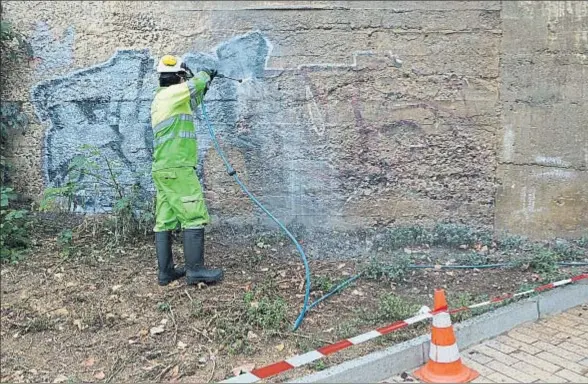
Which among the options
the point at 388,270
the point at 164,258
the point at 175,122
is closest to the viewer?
the point at 175,122

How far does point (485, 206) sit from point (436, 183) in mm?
532

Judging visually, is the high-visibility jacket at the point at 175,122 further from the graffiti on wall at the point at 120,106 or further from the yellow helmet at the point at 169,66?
the graffiti on wall at the point at 120,106

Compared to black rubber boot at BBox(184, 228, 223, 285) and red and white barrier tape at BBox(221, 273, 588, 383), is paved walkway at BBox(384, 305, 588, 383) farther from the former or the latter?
black rubber boot at BBox(184, 228, 223, 285)

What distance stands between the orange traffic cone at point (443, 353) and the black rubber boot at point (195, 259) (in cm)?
190

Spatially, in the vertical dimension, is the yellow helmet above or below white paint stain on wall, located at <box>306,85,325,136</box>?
above

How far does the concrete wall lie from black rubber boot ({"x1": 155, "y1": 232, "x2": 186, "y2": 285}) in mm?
1194

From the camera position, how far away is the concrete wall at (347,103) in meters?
5.86

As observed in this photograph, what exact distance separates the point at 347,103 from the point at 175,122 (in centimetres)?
184

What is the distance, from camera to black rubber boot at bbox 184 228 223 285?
4.90m

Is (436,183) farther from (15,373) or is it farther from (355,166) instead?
(15,373)

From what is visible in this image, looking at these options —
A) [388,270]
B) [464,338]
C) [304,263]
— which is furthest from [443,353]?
[304,263]

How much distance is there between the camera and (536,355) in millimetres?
4195

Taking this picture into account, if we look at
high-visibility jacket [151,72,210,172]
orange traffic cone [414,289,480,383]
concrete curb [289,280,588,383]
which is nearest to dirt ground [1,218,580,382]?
concrete curb [289,280,588,383]

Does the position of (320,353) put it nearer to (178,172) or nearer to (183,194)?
(183,194)
